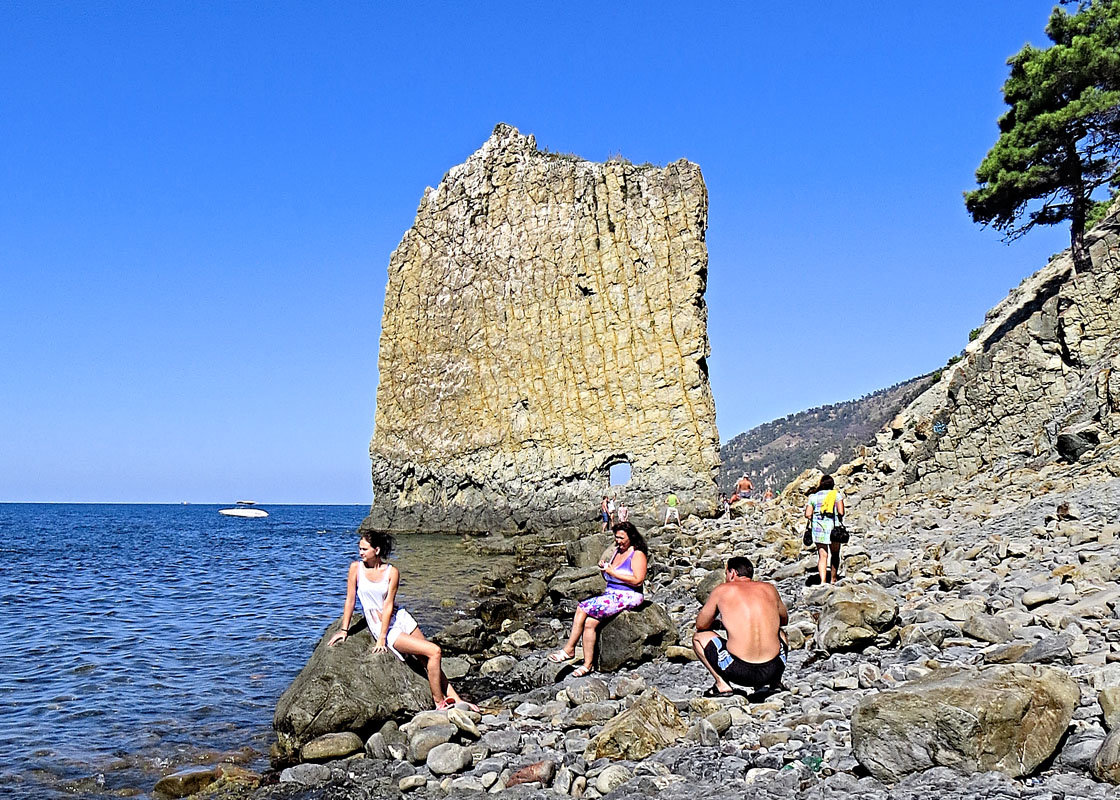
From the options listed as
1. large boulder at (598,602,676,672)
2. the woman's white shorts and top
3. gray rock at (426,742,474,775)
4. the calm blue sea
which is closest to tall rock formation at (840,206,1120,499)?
large boulder at (598,602,676,672)

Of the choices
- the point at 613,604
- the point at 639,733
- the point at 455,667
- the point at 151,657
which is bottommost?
the point at 151,657

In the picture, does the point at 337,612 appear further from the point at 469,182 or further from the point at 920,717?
the point at 469,182

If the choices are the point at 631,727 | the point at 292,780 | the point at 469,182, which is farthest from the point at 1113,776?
the point at 469,182

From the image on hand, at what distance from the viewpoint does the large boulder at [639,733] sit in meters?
6.34

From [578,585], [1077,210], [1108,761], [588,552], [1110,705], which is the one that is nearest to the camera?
[1108,761]

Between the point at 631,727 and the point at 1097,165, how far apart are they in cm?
2783

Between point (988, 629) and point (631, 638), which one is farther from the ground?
point (988, 629)

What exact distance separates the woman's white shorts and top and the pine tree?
23.8 m

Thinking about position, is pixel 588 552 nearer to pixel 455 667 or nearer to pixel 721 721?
pixel 455 667

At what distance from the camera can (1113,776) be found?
14.9ft

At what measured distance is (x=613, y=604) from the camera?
9.85 m

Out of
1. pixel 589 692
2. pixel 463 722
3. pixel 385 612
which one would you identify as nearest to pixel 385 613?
pixel 385 612

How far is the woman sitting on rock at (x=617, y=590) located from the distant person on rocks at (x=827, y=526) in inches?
157

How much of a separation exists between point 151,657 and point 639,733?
10625mm
